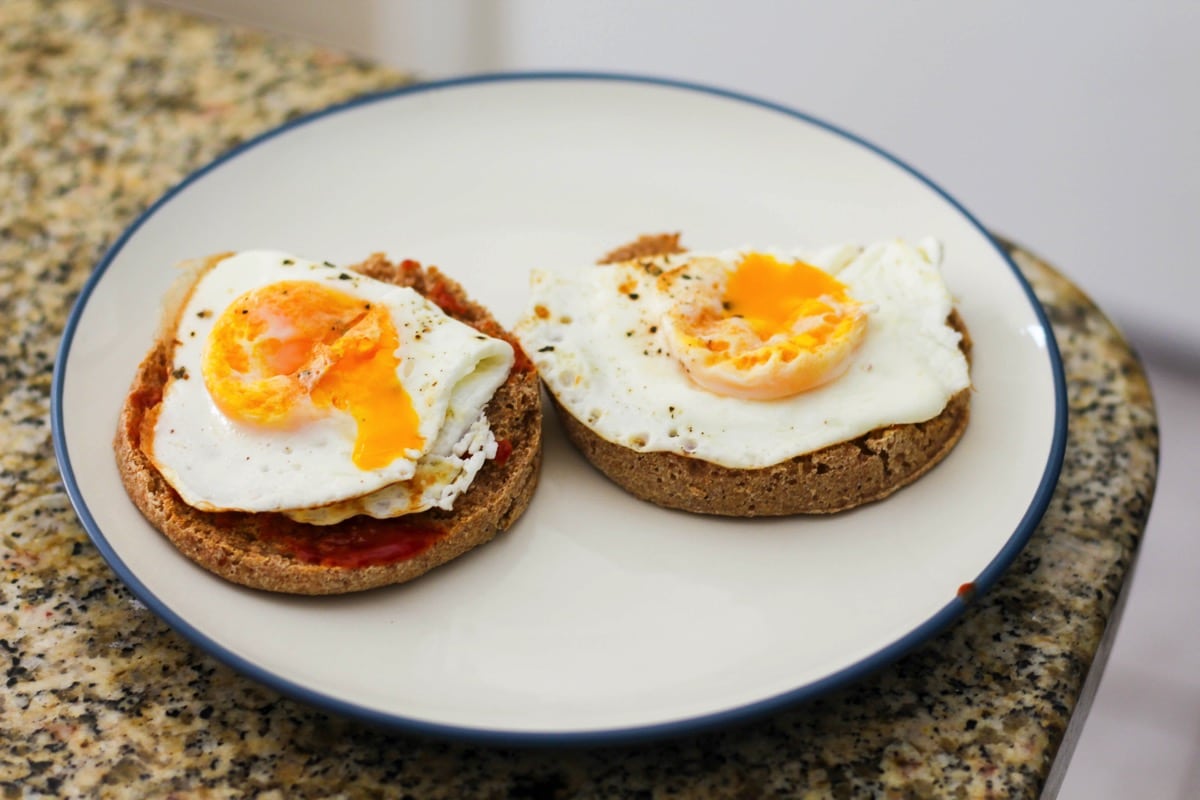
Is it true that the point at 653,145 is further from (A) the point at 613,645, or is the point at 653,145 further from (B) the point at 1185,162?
(B) the point at 1185,162

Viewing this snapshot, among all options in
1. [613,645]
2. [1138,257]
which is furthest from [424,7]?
[613,645]

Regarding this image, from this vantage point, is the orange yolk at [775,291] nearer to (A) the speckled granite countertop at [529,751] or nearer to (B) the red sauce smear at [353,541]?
(A) the speckled granite countertop at [529,751]

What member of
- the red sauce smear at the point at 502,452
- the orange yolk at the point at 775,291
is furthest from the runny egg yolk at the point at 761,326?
the red sauce smear at the point at 502,452

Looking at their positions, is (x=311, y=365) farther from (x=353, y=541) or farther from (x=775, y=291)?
(x=775, y=291)

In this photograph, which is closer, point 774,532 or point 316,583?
point 316,583

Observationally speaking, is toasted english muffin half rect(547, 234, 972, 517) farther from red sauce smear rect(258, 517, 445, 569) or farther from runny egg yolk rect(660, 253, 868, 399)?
red sauce smear rect(258, 517, 445, 569)

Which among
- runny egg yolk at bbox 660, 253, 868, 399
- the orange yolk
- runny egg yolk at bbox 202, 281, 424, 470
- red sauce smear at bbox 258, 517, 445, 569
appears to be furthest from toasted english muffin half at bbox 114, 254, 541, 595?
the orange yolk
